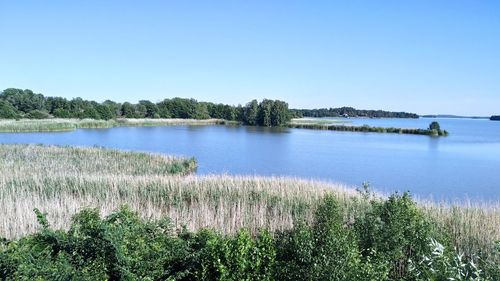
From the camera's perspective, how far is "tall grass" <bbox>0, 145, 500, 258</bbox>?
8570mm

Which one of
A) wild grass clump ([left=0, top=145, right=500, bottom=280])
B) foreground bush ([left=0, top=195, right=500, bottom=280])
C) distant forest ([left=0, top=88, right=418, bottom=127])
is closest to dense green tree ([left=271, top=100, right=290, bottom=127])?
distant forest ([left=0, top=88, right=418, bottom=127])

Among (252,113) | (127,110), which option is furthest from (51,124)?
(127,110)

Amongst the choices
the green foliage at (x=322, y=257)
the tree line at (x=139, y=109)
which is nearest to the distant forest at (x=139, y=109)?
the tree line at (x=139, y=109)

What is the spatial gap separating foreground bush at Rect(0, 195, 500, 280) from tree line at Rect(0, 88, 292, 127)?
88435mm

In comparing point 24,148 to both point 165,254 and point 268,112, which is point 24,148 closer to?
point 165,254

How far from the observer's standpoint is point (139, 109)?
12644cm

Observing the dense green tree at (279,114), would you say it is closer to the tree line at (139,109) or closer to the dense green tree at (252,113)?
the tree line at (139,109)

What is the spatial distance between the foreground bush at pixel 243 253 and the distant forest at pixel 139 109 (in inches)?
3485

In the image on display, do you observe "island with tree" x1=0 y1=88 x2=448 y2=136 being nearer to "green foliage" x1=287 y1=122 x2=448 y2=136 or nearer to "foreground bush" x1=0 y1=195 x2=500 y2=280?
"green foliage" x1=287 y1=122 x2=448 y2=136

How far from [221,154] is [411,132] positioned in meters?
52.3

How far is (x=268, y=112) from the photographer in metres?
97.7

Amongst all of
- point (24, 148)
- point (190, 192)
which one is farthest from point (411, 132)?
point (190, 192)

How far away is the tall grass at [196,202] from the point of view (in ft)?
28.1

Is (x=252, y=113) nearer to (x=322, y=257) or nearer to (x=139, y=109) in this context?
(x=139, y=109)
